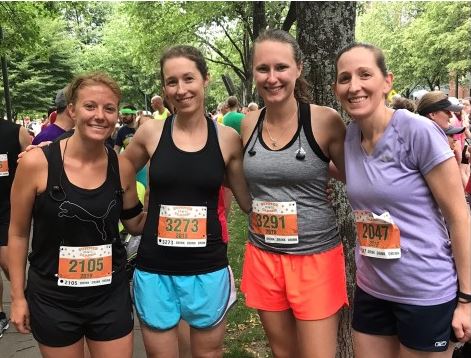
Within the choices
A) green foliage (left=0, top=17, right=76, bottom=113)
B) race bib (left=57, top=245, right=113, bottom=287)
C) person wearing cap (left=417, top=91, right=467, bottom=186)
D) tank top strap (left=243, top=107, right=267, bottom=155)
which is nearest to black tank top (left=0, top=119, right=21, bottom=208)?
race bib (left=57, top=245, right=113, bottom=287)

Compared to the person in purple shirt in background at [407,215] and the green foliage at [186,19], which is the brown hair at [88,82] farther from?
the green foliage at [186,19]

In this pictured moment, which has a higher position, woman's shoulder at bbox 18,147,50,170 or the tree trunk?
the tree trunk

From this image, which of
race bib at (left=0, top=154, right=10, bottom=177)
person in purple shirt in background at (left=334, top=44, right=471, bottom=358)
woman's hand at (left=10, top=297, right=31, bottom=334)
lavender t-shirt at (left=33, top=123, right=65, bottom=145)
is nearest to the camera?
person in purple shirt in background at (left=334, top=44, right=471, bottom=358)

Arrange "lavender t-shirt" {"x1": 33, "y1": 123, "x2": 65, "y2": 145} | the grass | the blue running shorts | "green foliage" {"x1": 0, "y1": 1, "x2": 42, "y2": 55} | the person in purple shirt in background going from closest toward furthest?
the person in purple shirt in background
the blue running shorts
the grass
"lavender t-shirt" {"x1": 33, "y1": 123, "x2": 65, "y2": 145}
"green foliage" {"x1": 0, "y1": 1, "x2": 42, "y2": 55}

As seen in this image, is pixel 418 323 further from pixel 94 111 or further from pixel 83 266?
pixel 94 111

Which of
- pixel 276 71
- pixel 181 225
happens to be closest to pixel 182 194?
pixel 181 225

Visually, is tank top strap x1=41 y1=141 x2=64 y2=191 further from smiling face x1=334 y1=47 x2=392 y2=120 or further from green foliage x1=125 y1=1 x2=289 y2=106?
green foliage x1=125 y1=1 x2=289 y2=106

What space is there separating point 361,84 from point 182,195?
104 cm

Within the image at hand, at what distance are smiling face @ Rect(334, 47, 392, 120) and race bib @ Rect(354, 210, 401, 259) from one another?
460 millimetres

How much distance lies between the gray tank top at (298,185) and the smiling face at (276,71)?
0.16m

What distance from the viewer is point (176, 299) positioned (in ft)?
8.44

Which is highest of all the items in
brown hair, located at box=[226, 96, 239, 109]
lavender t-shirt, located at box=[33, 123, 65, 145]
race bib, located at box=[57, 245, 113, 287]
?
brown hair, located at box=[226, 96, 239, 109]

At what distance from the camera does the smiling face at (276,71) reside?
2449 mm

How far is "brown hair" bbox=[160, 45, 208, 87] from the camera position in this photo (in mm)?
2596
